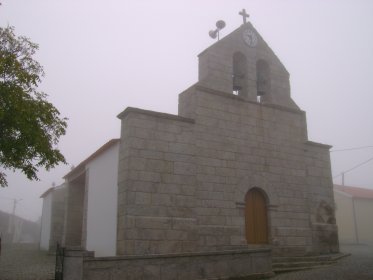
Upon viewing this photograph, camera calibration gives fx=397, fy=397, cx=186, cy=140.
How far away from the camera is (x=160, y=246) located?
10398mm

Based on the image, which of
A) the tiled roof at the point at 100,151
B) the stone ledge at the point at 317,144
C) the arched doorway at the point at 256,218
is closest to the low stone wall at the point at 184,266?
the arched doorway at the point at 256,218

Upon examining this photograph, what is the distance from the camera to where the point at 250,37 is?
46.3 ft

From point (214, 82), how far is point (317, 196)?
570cm

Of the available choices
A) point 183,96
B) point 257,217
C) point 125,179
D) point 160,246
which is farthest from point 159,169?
point 257,217

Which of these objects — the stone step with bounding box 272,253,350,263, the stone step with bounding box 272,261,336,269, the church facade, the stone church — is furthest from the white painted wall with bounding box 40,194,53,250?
the stone step with bounding box 272,261,336,269

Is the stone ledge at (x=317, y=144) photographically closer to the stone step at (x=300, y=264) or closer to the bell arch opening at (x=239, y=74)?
the bell arch opening at (x=239, y=74)

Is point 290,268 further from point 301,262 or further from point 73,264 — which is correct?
point 73,264

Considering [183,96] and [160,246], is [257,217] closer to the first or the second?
[160,246]

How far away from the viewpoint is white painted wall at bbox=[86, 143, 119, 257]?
1189 cm

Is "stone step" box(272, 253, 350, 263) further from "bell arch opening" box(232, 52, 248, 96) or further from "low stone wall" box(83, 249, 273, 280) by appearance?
"bell arch opening" box(232, 52, 248, 96)

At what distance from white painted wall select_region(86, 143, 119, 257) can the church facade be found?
4.14 ft

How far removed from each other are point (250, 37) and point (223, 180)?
5.42m

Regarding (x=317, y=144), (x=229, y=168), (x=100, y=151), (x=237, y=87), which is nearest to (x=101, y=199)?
(x=100, y=151)

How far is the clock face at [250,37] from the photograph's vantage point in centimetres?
1396
